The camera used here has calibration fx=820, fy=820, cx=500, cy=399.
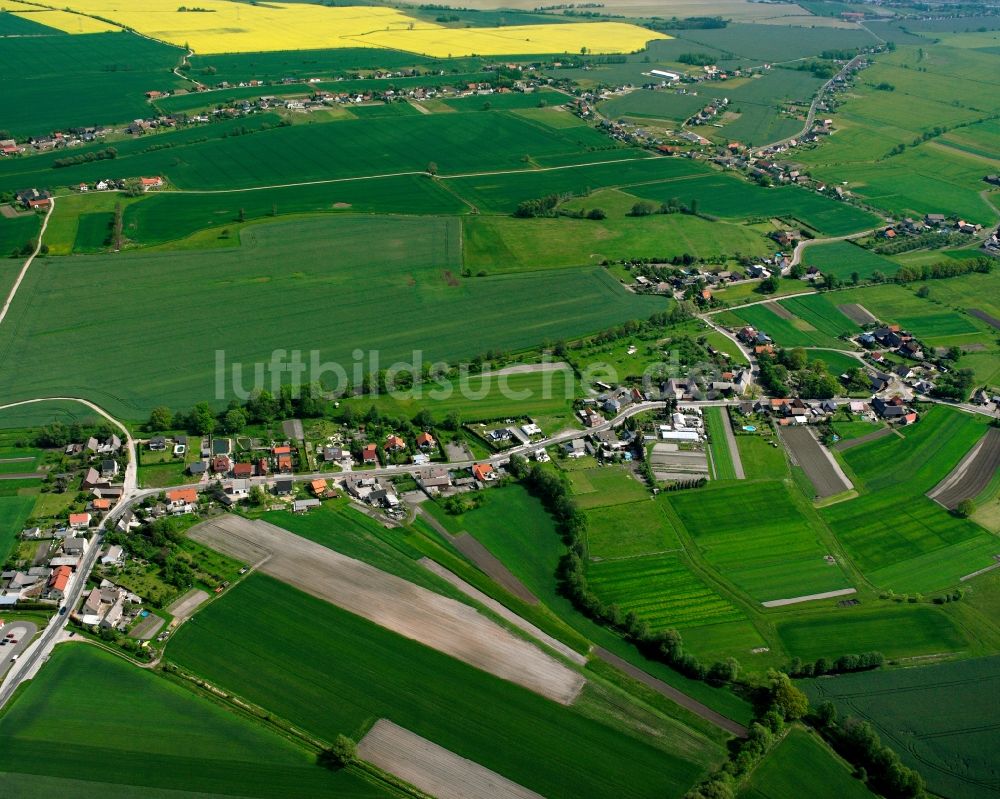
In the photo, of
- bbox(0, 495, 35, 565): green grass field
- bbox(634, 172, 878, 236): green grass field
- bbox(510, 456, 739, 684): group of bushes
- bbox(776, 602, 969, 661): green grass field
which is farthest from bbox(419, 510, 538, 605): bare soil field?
bbox(634, 172, 878, 236): green grass field

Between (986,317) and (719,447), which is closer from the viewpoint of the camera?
(719,447)

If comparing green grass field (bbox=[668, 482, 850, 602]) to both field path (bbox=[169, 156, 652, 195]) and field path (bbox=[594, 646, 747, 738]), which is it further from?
field path (bbox=[169, 156, 652, 195])

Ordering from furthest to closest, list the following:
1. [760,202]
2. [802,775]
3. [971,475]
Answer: [760,202]
[971,475]
[802,775]

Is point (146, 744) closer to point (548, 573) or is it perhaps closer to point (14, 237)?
point (548, 573)

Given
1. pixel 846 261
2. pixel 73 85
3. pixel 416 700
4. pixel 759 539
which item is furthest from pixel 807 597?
pixel 73 85

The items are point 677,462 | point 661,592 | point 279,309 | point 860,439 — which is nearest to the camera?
point 661,592

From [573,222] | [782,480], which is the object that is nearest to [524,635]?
[782,480]
